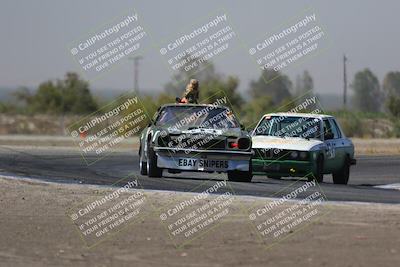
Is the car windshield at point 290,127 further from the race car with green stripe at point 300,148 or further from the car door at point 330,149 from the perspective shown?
the car door at point 330,149

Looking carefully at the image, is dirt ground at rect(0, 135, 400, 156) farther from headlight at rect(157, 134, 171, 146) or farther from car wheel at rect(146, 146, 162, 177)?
headlight at rect(157, 134, 171, 146)

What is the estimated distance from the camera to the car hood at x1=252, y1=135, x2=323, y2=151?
2264 centimetres

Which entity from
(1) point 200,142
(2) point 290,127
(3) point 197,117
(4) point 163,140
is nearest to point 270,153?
(2) point 290,127

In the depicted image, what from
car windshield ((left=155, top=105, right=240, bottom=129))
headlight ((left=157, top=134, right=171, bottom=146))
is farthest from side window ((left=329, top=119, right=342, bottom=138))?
headlight ((left=157, top=134, right=171, bottom=146))

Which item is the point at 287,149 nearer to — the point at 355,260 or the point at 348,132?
the point at 355,260

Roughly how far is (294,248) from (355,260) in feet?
3.39

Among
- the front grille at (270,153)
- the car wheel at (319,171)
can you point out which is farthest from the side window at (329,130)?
the front grille at (270,153)

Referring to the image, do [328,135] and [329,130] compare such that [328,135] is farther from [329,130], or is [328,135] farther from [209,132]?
[209,132]

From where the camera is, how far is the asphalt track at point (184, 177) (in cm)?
1991

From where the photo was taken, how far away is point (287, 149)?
22.6 m

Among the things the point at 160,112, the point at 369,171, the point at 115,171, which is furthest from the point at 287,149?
the point at 369,171

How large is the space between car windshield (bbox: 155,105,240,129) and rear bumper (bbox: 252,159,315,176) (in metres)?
0.99

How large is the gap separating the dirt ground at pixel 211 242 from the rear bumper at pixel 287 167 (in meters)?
5.60

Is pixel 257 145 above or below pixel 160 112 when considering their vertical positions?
below
